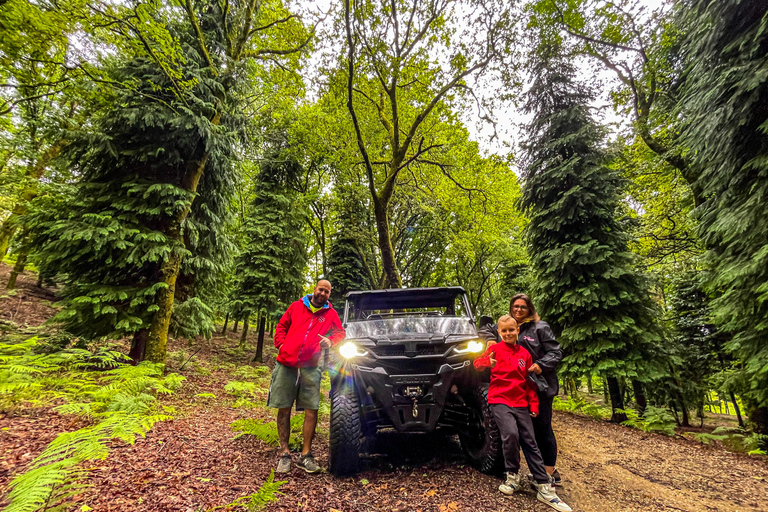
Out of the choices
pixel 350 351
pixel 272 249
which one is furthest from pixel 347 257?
pixel 350 351

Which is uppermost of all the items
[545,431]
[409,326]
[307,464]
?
[409,326]

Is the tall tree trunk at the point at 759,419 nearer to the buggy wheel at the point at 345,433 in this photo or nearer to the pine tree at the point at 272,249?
the buggy wheel at the point at 345,433

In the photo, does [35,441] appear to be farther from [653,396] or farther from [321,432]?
[653,396]

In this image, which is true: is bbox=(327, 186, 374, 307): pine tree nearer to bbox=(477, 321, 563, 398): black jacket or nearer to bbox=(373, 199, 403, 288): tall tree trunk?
bbox=(373, 199, 403, 288): tall tree trunk

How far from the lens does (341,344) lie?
3658 mm

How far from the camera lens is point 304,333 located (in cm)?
389

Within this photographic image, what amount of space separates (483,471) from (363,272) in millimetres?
14527

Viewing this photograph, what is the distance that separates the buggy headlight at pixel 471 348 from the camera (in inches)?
140

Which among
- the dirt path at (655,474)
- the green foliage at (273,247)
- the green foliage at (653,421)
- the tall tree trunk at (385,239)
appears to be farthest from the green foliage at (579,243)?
the green foliage at (273,247)

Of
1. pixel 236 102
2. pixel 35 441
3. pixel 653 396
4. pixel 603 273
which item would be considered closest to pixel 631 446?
pixel 603 273

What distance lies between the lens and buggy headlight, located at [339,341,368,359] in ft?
11.3

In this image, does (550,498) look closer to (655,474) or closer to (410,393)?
(410,393)

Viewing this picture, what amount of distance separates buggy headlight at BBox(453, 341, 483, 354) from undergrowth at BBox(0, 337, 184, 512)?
3.44m

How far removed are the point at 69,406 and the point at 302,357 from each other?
306 cm
